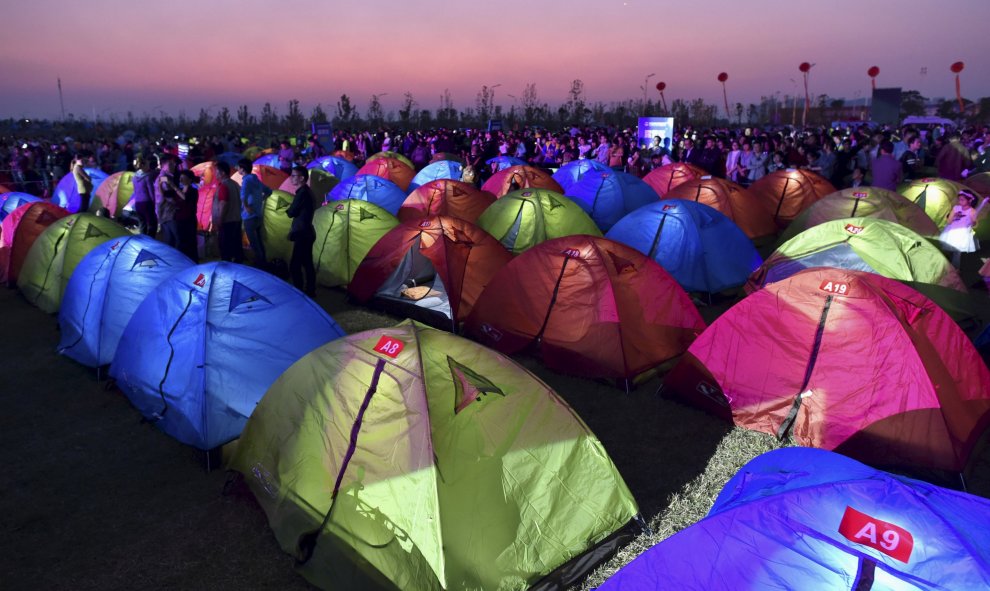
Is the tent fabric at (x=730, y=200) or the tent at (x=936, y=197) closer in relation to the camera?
the tent fabric at (x=730, y=200)

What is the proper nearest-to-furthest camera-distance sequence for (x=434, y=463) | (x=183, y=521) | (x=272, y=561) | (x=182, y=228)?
(x=434, y=463) < (x=272, y=561) < (x=183, y=521) < (x=182, y=228)

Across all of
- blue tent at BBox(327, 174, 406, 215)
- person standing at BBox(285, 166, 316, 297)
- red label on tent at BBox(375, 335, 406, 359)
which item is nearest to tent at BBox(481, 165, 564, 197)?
blue tent at BBox(327, 174, 406, 215)

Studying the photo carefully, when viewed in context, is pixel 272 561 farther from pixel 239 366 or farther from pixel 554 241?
pixel 554 241

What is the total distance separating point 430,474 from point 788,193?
12429mm

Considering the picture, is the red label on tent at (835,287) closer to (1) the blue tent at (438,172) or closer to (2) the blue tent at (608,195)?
(2) the blue tent at (608,195)

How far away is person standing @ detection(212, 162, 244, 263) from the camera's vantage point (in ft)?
31.8

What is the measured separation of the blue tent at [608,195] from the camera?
1427 cm

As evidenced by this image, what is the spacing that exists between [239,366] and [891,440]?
5694mm

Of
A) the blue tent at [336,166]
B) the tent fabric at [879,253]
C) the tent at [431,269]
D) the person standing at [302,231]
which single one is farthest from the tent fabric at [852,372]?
the blue tent at [336,166]

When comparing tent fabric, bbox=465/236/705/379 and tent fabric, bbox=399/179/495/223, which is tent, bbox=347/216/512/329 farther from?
tent fabric, bbox=399/179/495/223

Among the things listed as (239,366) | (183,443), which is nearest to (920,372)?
(239,366)

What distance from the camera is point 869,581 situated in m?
2.74

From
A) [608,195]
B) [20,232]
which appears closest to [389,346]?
[20,232]

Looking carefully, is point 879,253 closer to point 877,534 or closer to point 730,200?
point 730,200
